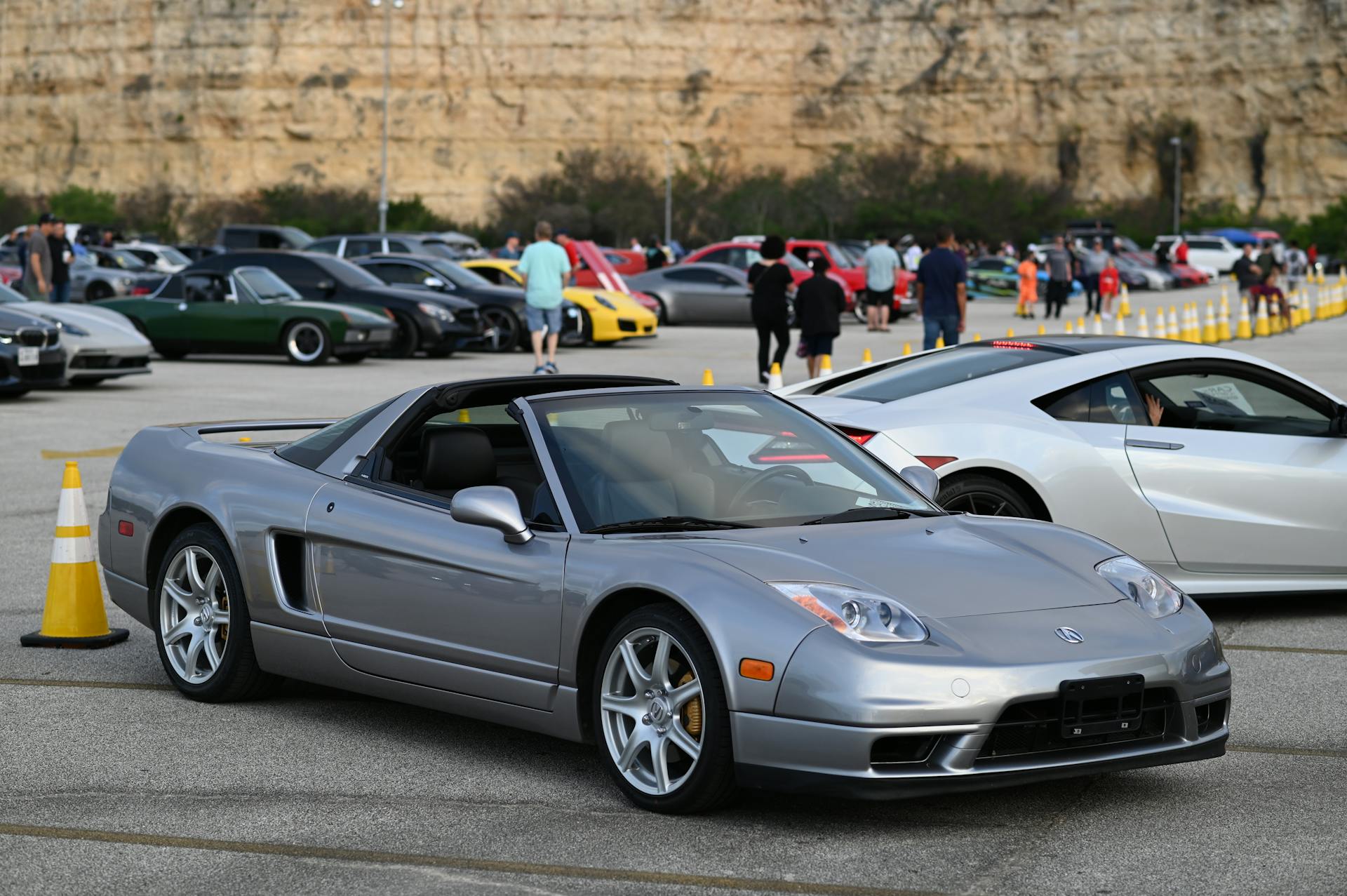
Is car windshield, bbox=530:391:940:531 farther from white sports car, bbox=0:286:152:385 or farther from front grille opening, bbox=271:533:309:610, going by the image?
white sports car, bbox=0:286:152:385

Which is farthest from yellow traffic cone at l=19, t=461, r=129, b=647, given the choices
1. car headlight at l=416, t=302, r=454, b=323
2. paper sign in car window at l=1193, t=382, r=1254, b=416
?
car headlight at l=416, t=302, r=454, b=323

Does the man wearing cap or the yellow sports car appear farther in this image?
the yellow sports car

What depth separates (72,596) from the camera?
25.3ft

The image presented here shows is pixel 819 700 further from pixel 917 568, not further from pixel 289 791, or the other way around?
pixel 289 791

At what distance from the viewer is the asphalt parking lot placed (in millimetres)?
4672

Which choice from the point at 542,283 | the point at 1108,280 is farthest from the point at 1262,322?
the point at 542,283

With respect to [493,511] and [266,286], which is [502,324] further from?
[493,511]

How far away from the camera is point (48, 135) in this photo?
91.1 m

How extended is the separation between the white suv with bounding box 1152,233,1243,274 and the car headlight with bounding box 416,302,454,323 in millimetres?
47465

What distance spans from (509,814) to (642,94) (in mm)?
85990

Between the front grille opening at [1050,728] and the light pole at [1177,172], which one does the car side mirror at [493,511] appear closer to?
the front grille opening at [1050,728]

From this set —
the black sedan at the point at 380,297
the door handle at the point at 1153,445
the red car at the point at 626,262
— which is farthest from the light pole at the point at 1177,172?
the door handle at the point at 1153,445

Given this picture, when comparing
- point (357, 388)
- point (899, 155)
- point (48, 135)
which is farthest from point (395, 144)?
point (357, 388)

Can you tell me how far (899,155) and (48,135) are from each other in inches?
1701
